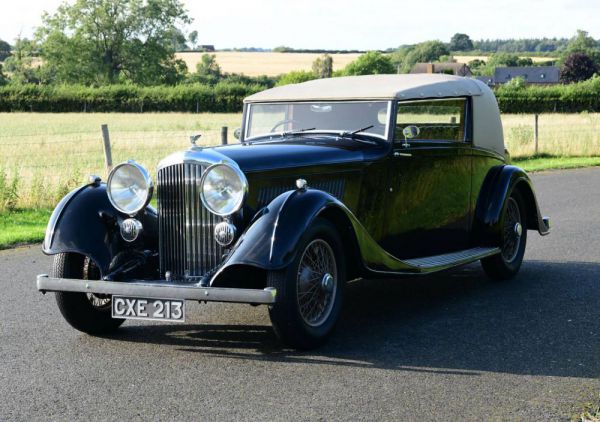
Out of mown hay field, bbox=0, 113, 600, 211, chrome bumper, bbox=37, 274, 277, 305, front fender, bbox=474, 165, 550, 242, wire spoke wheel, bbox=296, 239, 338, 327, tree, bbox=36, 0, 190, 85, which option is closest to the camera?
chrome bumper, bbox=37, 274, 277, 305

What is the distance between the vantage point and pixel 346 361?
5285 millimetres

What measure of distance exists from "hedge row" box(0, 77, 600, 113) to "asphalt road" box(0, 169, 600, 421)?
167 ft

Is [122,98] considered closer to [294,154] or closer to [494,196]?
[494,196]

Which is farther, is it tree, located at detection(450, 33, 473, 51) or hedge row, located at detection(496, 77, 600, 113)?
tree, located at detection(450, 33, 473, 51)

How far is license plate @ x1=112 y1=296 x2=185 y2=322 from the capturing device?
5246mm

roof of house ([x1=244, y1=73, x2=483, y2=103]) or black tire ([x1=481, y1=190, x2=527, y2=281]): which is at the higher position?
roof of house ([x1=244, y1=73, x2=483, y2=103])

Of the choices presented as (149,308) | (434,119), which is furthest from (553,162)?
(149,308)

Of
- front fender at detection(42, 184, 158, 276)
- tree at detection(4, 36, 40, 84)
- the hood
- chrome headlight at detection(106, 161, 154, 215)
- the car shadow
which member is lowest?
the car shadow

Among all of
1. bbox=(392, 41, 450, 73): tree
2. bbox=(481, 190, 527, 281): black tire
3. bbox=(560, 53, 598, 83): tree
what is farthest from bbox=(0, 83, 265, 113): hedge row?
bbox=(392, 41, 450, 73): tree

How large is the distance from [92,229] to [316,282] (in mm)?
1629

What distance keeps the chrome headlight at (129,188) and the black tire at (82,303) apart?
0.48m

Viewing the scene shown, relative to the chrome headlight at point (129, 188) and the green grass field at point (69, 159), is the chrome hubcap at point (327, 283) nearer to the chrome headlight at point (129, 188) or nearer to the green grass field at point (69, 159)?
the chrome headlight at point (129, 188)

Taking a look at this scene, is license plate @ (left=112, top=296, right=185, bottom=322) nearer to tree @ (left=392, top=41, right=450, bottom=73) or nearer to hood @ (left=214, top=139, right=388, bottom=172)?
hood @ (left=214, top=139, right=388, bottom=172)

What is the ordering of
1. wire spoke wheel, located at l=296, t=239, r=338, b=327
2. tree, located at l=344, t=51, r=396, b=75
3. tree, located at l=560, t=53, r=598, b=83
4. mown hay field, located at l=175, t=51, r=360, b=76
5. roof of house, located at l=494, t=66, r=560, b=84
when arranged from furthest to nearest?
1. roof of house, located at l=494, t=66, r=560, b=84
2. tree, located at l=560, t=53, r=598, b=83
3. mown hay field, located at l=175, t=51, r=360, b=76
4. tree, located at l=344, t=51, r=396, b=75
5. wire spoke wheel, located at l=296, t=239, r=338, b=327
